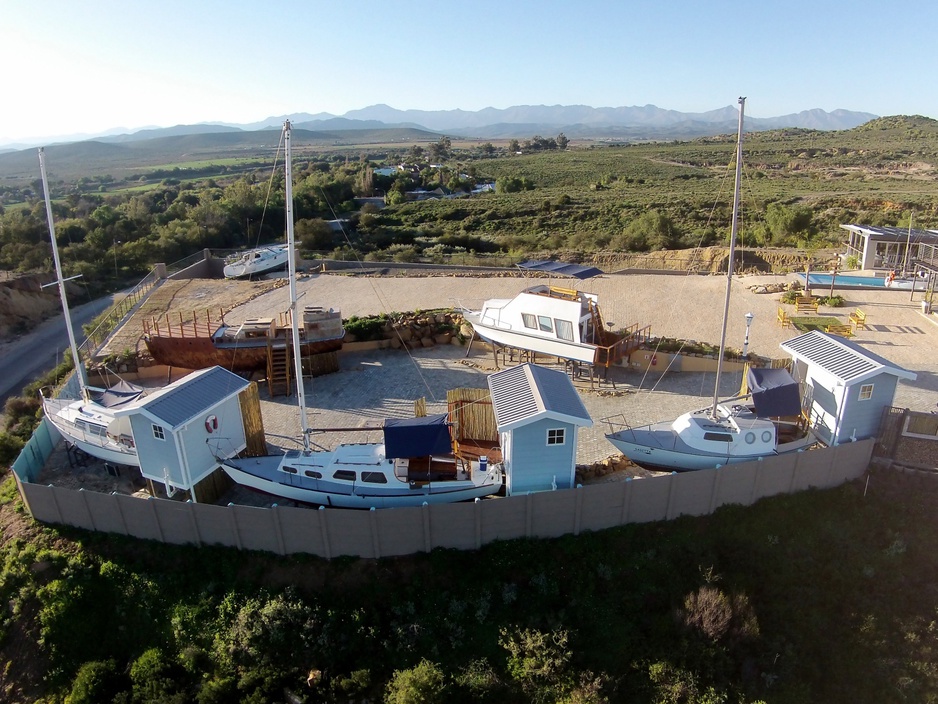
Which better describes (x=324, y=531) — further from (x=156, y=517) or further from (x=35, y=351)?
→ (x=35, y=351)

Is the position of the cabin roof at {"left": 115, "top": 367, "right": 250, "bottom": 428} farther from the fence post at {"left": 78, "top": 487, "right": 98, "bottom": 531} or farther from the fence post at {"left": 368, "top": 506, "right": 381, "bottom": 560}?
the fence post at {"left": 368, "top": 506, "right": 381, "bottom": 560}

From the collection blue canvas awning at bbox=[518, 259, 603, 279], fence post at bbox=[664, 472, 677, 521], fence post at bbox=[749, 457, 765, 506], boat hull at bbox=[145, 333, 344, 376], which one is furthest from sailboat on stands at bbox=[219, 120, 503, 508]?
blue canvas awning at bbox=[518, 259, 603, 279]

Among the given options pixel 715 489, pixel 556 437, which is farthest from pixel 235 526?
pixel 715 489

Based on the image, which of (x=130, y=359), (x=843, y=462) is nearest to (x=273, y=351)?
(x=130, y=359)

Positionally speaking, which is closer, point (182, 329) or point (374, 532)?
point (374, 532)

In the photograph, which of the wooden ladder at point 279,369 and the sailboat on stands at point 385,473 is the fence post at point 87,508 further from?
the wooden ladder at point 279,369

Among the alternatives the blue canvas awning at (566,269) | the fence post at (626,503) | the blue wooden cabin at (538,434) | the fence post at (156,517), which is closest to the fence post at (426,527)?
the blue wooden cabin at (538,434)

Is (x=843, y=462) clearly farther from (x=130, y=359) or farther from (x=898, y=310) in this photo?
(x=130, y=359)
